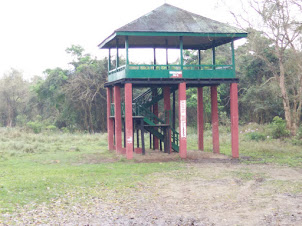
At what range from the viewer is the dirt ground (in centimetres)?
946

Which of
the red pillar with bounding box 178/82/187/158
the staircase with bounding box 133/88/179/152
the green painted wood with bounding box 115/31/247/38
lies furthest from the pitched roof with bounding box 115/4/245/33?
the staircase with bounding box 133/88/179/152

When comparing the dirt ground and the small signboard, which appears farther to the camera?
the small signboard

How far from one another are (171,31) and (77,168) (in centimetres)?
829

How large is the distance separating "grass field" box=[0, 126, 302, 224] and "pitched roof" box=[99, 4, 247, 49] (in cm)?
650

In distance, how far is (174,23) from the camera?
21141mm

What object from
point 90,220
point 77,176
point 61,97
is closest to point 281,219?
point 90,220

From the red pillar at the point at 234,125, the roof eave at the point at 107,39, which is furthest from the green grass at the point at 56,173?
the roof eave at the point at 107,39

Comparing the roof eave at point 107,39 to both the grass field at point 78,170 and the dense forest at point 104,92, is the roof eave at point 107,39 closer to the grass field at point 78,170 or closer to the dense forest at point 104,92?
the grass field at point 78,170

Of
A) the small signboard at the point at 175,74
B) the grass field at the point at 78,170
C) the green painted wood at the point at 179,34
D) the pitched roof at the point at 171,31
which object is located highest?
the pitched roof at the point at 171,31

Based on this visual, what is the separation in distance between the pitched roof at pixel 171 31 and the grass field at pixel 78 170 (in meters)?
6.50

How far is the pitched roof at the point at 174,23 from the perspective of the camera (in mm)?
20266

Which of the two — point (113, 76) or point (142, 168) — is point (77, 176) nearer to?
point (142, 168)

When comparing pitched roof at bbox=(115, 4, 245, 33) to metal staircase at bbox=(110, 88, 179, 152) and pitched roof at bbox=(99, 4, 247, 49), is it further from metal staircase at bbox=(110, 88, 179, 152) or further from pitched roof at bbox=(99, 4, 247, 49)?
metal staircase at bbox=(110, 88, 179, 152)

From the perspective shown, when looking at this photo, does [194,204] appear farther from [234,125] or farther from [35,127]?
[35,127]
